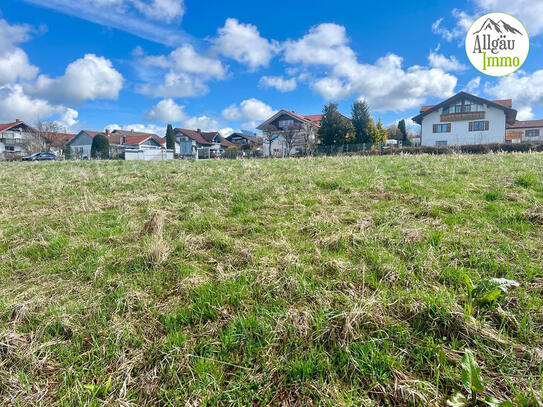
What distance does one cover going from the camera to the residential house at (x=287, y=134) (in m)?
39.9

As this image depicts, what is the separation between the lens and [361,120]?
3725cm

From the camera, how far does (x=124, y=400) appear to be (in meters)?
1.55

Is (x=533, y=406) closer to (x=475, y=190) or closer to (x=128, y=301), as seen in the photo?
(x=128, y=301)

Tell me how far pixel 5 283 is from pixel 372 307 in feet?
12.0

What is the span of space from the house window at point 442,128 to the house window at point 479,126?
283cm

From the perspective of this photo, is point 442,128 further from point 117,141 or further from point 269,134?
point 117,141

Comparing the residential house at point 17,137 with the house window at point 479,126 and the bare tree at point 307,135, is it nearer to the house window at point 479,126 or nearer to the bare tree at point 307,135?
the bare tree at point 307,135

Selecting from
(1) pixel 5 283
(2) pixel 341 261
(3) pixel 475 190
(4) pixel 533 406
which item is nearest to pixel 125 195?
(1) pixel 5 283

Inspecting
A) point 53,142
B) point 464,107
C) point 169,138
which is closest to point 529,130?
point 464,107

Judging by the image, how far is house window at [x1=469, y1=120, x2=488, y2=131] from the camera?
128ft

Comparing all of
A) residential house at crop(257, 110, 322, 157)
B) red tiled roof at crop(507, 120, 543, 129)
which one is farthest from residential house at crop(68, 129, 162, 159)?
red tiled roof at crop(507, 120, 543, 129)

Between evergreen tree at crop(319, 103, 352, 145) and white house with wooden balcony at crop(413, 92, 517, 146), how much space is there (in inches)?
609

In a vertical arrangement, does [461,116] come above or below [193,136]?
below

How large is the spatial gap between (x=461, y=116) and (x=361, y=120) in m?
16.1
